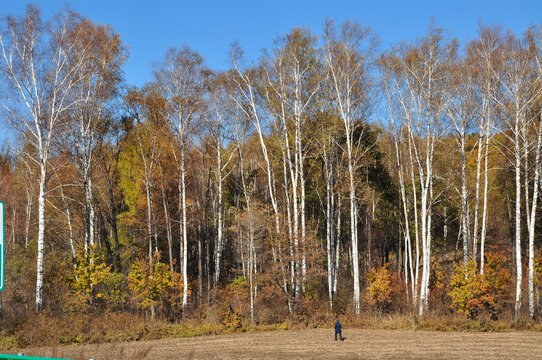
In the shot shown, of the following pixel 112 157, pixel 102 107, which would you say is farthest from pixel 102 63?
pixel 112 157

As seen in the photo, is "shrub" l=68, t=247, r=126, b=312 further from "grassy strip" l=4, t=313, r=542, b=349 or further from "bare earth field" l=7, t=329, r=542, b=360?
"bare earth field" l=7, t=329, r=542, b=360

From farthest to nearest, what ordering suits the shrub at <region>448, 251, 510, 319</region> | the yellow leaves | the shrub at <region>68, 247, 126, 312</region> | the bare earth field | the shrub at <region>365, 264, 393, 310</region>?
the shrub at <region>365, 264, 393, 310</region>, the yellow leaves, the shrub at <region>448, 251, 510, 319</region>, the shrub at <region>68, 247, 126, 312</region>, the bare earth field

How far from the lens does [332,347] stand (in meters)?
16.2

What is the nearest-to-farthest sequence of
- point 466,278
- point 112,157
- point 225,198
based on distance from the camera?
point 466,278 < point 112,157 < point 225,198

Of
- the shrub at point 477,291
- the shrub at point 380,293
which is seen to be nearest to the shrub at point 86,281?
the shrub at point 380,293

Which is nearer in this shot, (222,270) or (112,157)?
(112,157)

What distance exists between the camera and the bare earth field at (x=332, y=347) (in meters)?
14.5

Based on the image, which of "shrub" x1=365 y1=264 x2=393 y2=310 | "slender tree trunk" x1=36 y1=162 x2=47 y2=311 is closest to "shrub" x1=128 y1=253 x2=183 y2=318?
"slender tree trunk" x1=36 y1=162 x2=47 y2=311

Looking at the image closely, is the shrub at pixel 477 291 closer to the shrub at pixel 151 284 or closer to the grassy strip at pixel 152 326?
the grassy strip at pixel 152 326

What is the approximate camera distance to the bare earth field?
14461 mm

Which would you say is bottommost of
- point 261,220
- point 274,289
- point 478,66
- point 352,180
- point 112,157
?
point 274,289

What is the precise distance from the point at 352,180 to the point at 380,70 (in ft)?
22.4

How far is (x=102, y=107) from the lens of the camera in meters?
24.0

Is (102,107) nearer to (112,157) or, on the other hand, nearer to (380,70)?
(112,157)
